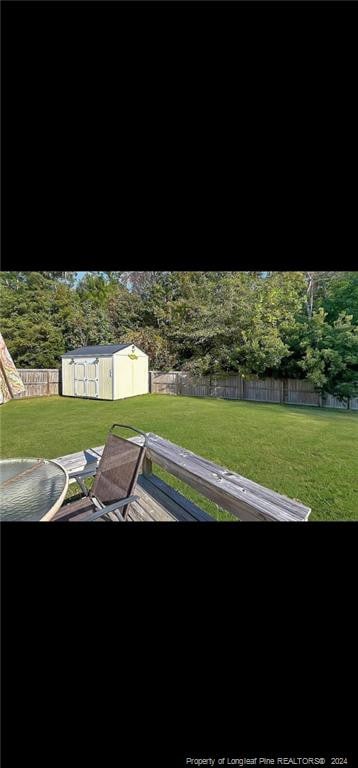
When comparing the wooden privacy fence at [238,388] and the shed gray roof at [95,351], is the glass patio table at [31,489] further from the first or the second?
the wooden privacy fence at [238,388]

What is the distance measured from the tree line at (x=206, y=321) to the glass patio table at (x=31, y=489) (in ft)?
13.6

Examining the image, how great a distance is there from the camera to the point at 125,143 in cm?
84

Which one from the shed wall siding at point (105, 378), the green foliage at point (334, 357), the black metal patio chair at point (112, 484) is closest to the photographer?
the black metal patio chair at point (112, 484)

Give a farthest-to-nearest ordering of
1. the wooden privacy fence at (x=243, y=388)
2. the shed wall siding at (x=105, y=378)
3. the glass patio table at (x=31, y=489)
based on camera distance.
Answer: the wooden privacy fence at (x=243, y=388) < the shed wall siding at (x=105, y=378) < the glass patio table at (x=31, y=489)

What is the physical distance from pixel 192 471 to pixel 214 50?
1.46m

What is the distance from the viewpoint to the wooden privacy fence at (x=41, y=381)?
5.11m

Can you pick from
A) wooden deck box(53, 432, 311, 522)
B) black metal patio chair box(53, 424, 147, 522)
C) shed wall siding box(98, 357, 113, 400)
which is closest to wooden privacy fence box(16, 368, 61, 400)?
shed wall siding box(98, 357, 113, 400)

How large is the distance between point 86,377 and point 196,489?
4.10 metres

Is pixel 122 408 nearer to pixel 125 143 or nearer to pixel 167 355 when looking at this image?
pixel 167 355

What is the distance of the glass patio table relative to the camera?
1.10 meters

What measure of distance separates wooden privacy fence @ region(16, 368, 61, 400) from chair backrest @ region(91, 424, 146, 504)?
3988 millimetres

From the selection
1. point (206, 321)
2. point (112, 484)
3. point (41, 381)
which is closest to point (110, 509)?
point (112, 484)

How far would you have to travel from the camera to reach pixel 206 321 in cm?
677

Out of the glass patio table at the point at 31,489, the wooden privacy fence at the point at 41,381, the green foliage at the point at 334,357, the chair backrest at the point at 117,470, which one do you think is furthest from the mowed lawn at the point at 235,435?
the glass patio table at the point at 31,489
